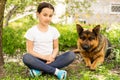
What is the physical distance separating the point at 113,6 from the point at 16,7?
8895mm

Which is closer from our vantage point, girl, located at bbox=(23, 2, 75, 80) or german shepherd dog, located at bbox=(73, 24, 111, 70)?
girl, located at bbox=(23, 2, 75, 80)

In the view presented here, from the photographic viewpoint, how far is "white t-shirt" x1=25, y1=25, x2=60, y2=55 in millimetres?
5675

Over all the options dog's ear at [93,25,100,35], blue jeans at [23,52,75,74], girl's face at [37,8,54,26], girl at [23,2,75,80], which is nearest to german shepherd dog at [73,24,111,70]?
dog's ear at [93,25,100,35]

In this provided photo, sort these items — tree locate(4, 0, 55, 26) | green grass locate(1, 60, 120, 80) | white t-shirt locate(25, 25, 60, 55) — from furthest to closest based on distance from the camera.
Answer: tree locate(4, 0, 55, 26)
white t-shirt locate(25, 25, 60, 55)
green grass locate(1, 60, 120, 80)

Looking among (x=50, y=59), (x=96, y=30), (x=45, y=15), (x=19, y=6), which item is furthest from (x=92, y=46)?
(x=19, y=6)

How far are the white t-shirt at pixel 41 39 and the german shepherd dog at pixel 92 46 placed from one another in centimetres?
70

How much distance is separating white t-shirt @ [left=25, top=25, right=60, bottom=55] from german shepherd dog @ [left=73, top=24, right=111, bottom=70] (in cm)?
70

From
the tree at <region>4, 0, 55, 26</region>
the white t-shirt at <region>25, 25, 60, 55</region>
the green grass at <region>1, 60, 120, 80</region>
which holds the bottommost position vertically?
the green grass at <region>1, 60, 120, 80</region>

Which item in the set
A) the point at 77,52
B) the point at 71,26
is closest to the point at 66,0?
the point at 71,26

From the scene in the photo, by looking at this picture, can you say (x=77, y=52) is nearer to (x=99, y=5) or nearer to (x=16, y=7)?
(x=16, y=7)

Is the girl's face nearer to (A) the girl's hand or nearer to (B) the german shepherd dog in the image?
(A) the girl's hand

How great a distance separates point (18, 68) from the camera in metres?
6.07

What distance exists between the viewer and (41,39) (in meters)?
5.71

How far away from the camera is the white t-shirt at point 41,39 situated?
18.6 ft
